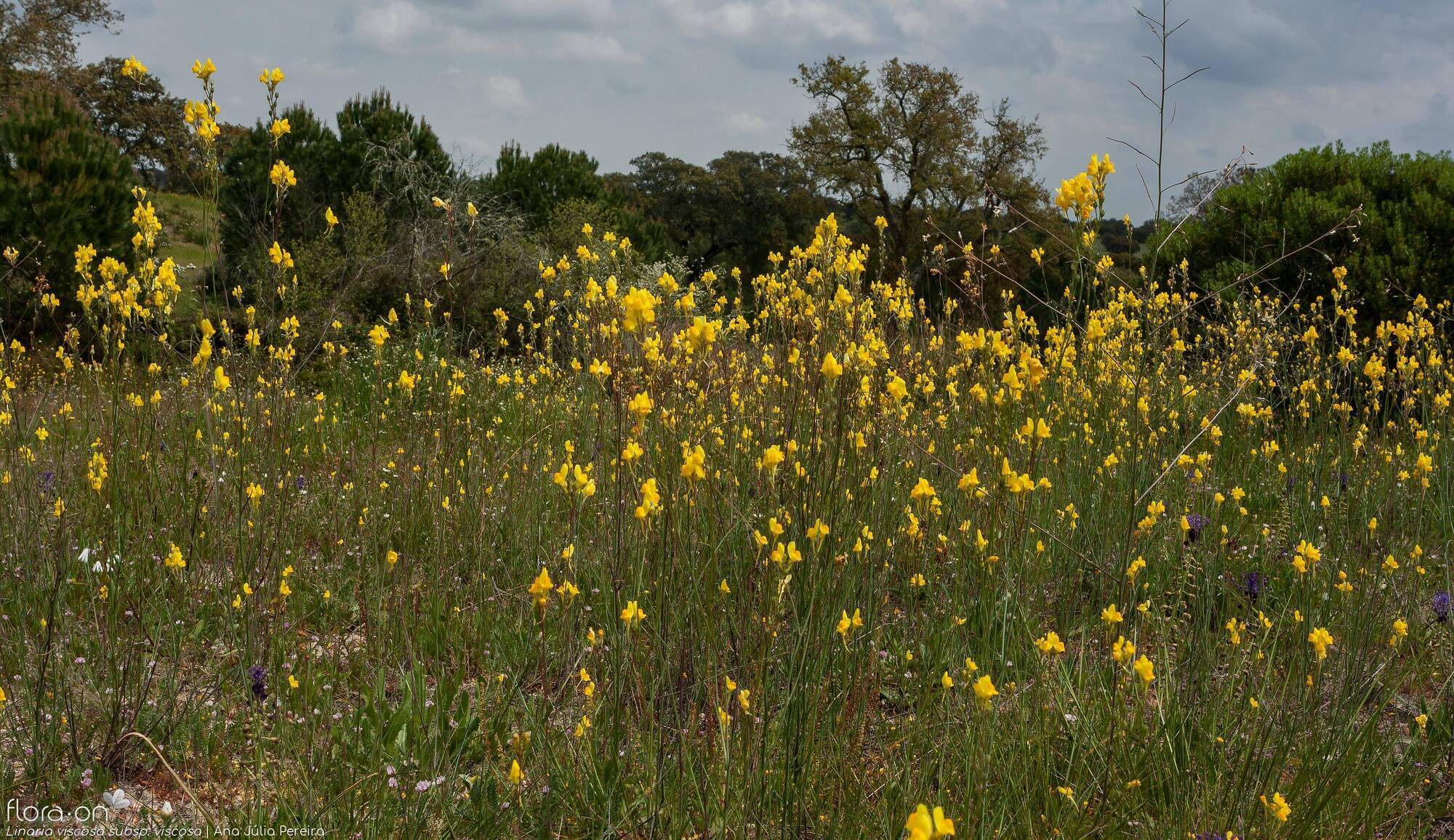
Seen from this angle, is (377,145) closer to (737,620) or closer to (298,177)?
(298,177)

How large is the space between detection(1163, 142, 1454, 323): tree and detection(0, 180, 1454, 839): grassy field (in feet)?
12.1

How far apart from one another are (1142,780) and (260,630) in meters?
2.36

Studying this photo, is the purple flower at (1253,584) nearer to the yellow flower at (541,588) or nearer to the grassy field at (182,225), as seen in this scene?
the yellow flower at (541,588)

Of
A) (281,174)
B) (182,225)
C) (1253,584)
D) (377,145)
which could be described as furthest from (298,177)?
(1253,584)

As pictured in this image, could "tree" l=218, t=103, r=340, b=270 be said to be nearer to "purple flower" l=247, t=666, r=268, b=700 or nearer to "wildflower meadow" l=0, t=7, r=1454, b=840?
"wildflower meadow" l=0, t=7, r=1454, b=840

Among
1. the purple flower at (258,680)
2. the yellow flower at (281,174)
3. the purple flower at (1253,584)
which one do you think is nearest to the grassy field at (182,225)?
the yellow flower at (281,174)

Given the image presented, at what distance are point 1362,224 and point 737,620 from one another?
21.7 feet

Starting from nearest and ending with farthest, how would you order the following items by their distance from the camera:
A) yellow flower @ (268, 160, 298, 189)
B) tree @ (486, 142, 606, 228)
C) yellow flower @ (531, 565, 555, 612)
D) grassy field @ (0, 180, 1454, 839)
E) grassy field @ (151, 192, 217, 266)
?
yellow flower @ (531, 565, 555, 612) < grassy field @ (0, 180, 1454, 839) < yellow flower @ (268, 160, 298, 189) < tree @ (486, 142, 606, 228) < grassy field @ (151, 192, 217, 266)

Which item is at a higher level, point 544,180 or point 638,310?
point 544,180

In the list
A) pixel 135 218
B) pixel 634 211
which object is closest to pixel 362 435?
pixel 135 218

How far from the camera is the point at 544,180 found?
15.7 metres

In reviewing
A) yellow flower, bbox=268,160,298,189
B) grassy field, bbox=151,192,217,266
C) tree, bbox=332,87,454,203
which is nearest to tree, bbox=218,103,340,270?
tree, bbox=332,87,454,203

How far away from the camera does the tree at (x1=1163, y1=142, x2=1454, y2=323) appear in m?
6.90

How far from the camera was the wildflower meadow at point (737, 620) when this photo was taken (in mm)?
1846
